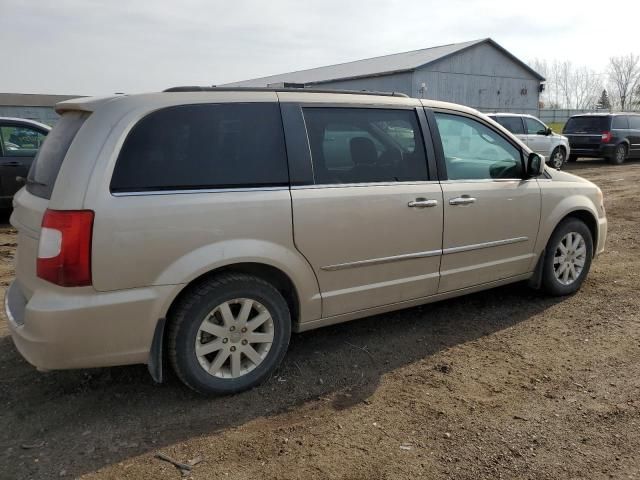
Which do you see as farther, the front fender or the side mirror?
the front fender

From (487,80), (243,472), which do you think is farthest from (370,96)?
(487,80)

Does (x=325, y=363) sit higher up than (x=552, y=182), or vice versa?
(x=552, y=182)

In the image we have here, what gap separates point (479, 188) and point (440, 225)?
51cm

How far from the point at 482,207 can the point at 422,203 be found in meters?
0.63

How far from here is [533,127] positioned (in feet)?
51.9

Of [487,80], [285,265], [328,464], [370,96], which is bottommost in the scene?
[328,464]

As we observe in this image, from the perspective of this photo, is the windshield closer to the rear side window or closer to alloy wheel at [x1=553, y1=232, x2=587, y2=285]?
alloy wheel at [x1=553, y1=232, x2=587, y2=285]

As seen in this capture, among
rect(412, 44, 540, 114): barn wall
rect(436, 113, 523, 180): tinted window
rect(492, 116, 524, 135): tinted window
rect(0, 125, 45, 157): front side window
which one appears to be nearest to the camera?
rect(436, 113, 523, 180): tinted window

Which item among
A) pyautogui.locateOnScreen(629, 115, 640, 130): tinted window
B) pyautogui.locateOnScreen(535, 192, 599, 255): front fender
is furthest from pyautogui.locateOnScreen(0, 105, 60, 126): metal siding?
pyautogui.locateOnScreen(629, 115, 640, 130): tinted window

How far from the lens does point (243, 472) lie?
259cm

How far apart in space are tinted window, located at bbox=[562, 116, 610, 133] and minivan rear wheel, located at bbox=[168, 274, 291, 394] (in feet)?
57.4

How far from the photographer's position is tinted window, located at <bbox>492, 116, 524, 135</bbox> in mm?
15133

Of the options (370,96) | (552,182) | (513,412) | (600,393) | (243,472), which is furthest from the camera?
(552,182)

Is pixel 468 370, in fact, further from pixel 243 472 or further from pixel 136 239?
pixel 136 239
